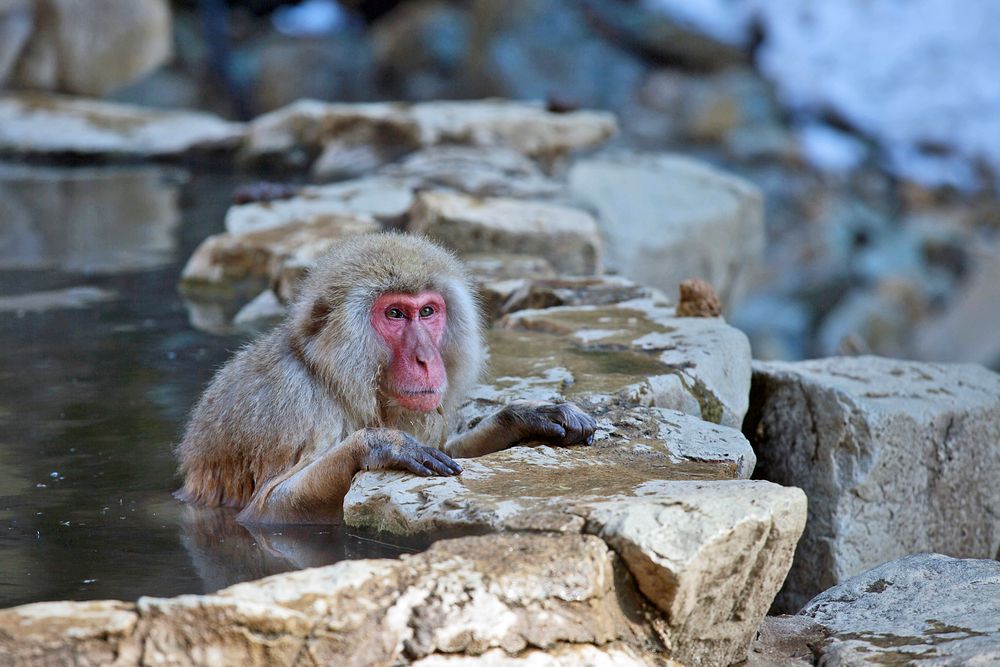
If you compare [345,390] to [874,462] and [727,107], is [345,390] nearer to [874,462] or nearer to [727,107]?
[874,462]

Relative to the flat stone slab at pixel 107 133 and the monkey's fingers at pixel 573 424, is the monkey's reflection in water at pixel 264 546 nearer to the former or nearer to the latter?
the monkey's fingers at pixel 573 424

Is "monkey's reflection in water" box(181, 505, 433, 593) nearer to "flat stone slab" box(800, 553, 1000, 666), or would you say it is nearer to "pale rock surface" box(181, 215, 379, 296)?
"flat stone slab" box(800, 553, 1000, 666)

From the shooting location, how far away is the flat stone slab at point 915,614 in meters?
2.64

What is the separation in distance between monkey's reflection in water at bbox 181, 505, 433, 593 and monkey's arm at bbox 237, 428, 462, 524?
40 millimetres

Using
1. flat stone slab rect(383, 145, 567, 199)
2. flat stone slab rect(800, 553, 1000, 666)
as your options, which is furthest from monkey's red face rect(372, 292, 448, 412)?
flat stone slab rect(383, 145, 567, 199)

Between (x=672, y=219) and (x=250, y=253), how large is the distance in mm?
3385

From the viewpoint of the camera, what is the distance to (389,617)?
228 centimetres

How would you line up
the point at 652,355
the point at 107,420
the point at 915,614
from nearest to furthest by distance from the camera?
the point at 915,614, the point at 652,355, the point at 107,420

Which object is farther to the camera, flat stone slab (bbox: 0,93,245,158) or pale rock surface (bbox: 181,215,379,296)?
flat stone slab (bbox: 0,93,245,158)

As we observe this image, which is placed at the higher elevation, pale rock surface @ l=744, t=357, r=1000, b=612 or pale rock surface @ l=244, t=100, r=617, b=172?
pale rock surface @ l=244, t=100, r=617, b=172

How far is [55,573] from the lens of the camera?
2.88m

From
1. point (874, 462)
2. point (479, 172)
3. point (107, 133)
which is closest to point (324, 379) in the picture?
point (874, 462)

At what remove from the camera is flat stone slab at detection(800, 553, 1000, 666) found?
2.64 metres

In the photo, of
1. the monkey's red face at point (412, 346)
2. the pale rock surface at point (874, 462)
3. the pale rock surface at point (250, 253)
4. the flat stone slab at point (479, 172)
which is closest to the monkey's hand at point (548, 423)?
the monkey's red face at point (412, 346)
